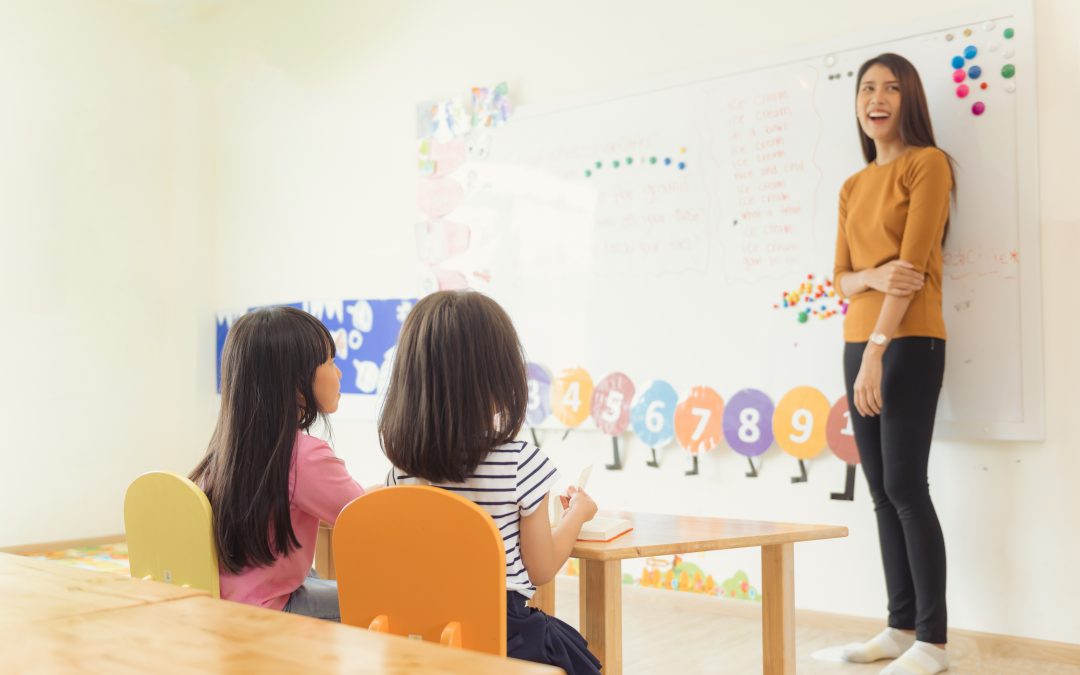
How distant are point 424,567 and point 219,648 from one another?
2.06ft

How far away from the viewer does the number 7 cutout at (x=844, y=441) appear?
2744 millimetres

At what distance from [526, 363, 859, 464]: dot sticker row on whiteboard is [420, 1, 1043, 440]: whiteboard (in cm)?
5

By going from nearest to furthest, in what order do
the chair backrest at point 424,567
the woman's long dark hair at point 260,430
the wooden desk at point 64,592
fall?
the wooden desk at point 64,592, the chair backrest at point 424,567, the woman's long dark hair at point 260,430

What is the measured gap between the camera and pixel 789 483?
114 inches

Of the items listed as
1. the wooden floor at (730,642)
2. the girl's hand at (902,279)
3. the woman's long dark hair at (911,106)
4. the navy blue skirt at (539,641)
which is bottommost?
the wooden floor at (730,642)

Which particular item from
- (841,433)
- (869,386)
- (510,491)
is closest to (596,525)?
(510,491)

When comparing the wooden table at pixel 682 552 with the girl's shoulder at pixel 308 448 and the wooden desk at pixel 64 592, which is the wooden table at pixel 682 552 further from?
the wooden desk at pixel 64 592

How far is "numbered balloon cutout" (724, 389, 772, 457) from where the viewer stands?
9.58ft

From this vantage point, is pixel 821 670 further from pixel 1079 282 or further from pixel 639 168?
pixel 639 168

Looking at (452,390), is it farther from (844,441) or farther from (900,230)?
(844,441)

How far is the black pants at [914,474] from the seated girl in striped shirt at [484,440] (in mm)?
1270

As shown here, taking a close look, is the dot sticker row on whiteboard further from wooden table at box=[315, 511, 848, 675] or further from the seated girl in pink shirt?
the seated girl in pink shirt

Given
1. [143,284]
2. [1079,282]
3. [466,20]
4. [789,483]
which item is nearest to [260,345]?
[789,483]

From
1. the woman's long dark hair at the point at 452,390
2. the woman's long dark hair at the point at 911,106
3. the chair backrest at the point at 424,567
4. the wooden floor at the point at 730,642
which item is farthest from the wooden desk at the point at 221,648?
the woman's long dark hair at the point at 911,106
